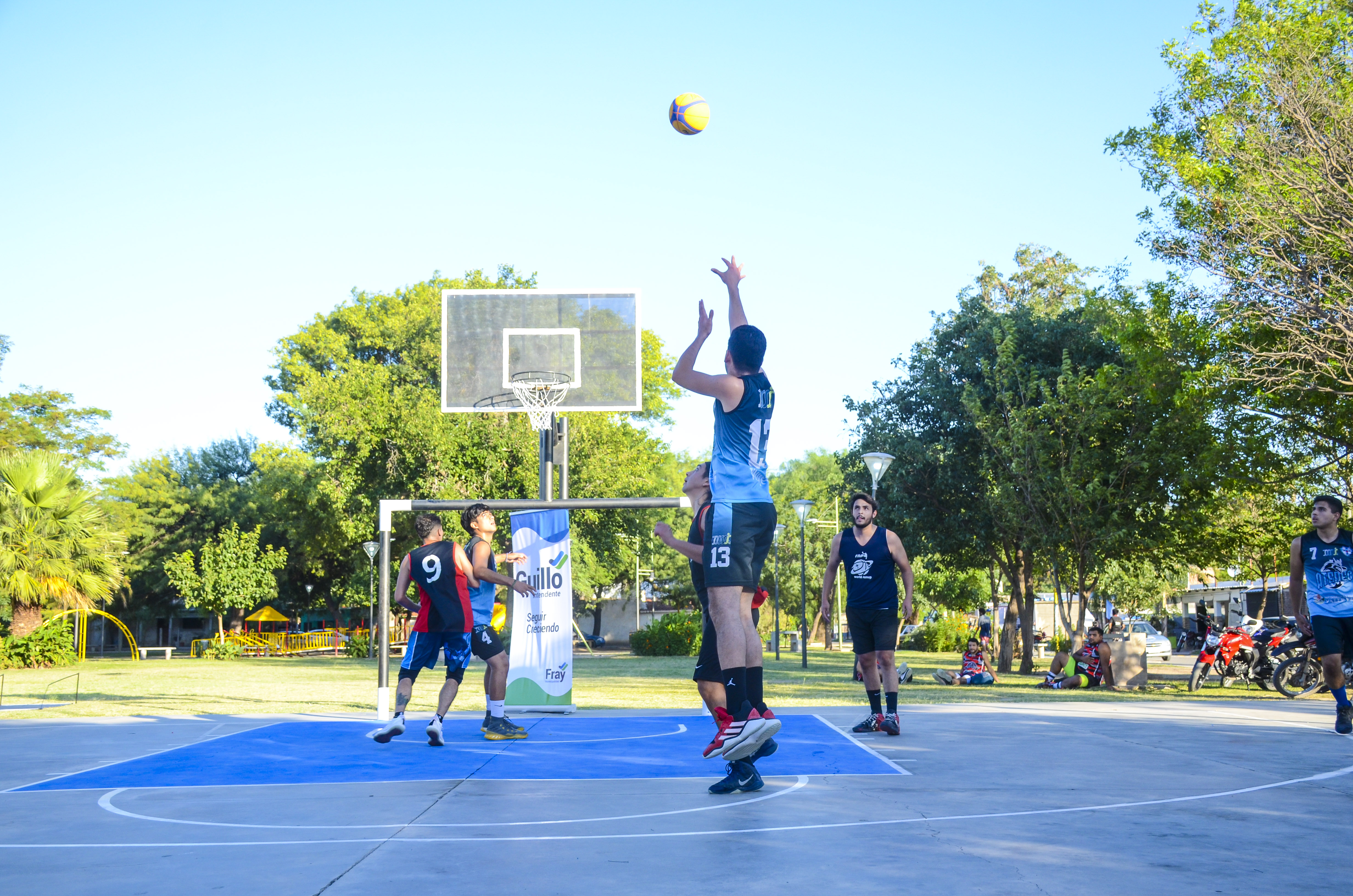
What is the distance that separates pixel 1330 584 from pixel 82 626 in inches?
1279

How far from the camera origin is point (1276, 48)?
55.6 ft

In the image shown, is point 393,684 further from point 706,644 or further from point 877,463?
point 706,644

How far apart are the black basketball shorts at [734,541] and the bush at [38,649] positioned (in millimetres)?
25874

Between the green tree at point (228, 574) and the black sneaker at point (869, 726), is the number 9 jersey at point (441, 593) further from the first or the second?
the green tree at point (228, 574)

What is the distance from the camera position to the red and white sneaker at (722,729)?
17.4 ft

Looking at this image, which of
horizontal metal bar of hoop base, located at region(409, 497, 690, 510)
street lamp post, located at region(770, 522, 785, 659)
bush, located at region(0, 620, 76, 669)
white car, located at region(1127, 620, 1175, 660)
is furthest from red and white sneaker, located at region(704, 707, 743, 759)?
white car, located at region(1127, 620, 1175, 660)

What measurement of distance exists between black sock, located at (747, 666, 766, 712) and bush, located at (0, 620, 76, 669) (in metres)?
25.8

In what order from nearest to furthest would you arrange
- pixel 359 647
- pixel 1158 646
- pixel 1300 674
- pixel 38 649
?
pixel 1300 674 → pixel 38 649 → pixel 1158 646 → pixel 359 647

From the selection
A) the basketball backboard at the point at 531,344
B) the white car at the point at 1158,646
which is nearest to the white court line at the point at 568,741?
the basketball backboard at the point at 531,344

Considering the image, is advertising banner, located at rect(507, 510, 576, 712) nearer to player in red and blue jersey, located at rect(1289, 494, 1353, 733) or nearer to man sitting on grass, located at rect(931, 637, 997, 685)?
player in red and blue jersey, located at rect(1289, 494, 1353, 733)

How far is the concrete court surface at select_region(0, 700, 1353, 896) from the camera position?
3.58 m

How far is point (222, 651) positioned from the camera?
37938 millimetres

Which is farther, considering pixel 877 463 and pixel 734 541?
pixel 877 463

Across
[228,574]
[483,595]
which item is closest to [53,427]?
[228,574]
